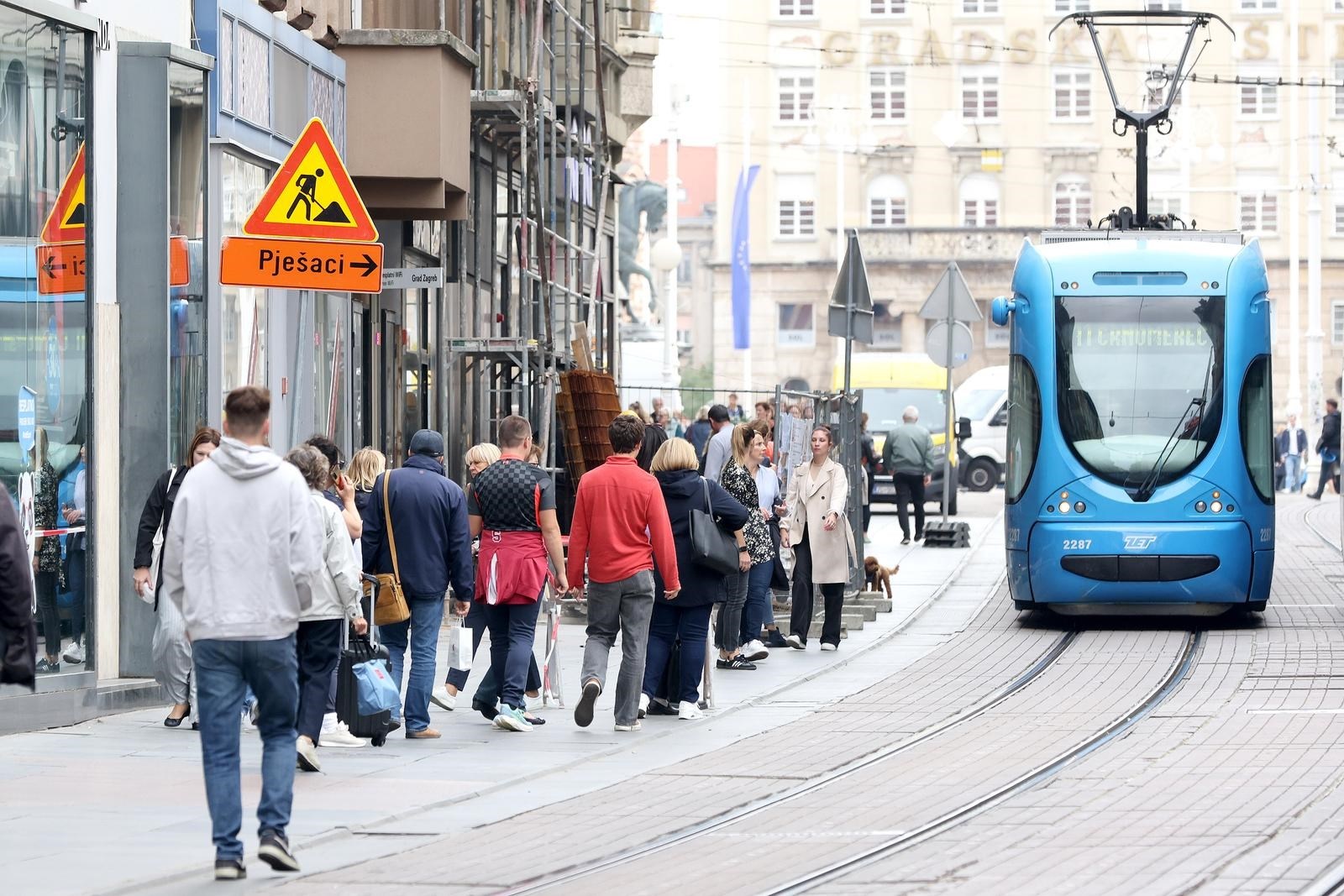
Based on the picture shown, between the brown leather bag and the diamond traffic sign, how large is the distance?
1512 cm

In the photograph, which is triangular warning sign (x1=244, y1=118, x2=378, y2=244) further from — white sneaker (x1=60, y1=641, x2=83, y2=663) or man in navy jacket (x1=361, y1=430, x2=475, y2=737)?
white sneaker (x1=60, y1=641, x2=83, y2=663)

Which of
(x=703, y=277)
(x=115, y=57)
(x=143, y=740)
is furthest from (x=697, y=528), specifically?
(x=703, y=277)

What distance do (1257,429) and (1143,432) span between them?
90 cm

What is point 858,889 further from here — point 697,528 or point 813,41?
point 813,41

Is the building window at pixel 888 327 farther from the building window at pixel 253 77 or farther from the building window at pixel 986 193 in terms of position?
the building window at pixel 253 77

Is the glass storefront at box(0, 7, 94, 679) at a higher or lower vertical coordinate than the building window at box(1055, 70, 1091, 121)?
lower

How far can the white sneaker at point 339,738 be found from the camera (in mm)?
12516

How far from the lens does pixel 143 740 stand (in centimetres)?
1264

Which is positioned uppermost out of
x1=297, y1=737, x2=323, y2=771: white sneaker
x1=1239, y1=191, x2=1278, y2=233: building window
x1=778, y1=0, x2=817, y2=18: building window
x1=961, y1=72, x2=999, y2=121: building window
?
x1=778, y1=0, x2=817, y2=18: building window

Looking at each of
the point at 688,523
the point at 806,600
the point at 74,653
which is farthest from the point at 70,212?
the point at 806,600

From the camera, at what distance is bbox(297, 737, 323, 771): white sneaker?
37.4 ft

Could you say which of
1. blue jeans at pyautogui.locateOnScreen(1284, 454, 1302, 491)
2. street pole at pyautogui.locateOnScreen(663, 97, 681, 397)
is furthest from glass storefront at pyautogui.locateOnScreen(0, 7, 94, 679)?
blue jeans at pyautogui.locateOnScreen(1284, 454, 1302, 491)

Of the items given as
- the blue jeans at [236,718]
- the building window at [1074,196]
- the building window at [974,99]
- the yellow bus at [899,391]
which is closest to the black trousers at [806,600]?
the blue jeans at [236,718]

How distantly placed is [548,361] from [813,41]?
69.0m
